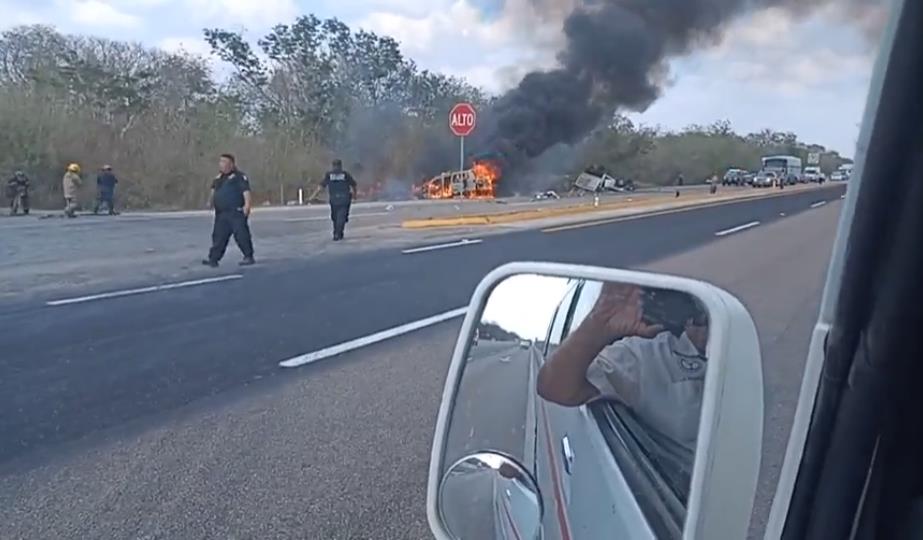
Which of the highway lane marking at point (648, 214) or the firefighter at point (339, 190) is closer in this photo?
the firefighter at point (339, 190)

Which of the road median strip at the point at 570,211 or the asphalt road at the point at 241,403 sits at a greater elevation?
the asphalt road at the point at 241,403

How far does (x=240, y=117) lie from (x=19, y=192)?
15.2 metres

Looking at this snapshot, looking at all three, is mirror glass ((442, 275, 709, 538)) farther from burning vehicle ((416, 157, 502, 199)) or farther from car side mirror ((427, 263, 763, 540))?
burning vehicle ((416, 157, 502, 199))

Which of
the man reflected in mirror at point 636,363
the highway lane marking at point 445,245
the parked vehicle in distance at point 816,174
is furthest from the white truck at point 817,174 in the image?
the highway lane marking at point 445,245

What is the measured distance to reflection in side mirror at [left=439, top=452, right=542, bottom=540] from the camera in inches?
66.6

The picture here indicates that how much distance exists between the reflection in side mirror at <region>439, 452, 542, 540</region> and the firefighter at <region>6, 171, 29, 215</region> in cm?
2724

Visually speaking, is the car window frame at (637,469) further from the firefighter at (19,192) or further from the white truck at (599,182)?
the white truck at (599,182)

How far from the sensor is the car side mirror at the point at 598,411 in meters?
1.12

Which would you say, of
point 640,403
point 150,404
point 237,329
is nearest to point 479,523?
point 640,403

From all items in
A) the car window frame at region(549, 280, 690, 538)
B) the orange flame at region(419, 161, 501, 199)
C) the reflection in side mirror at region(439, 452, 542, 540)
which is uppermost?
the car window frame at region(549, 280, 690, 538)

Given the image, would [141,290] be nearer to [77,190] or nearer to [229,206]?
[229,206]

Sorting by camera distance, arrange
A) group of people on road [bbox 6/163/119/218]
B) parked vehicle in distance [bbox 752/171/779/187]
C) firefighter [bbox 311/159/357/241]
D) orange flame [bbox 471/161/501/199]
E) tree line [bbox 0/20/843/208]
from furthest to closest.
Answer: orange flame [bbox 471/161/501/199] < tree line [bbox 0/20/843/208] < group of people on road [bbox 6/163/119/218] < firefighter [bbox 311/159/357/241] < parked vehicle in distance [bbox 752/171/779/187]

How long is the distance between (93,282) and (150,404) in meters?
6.67

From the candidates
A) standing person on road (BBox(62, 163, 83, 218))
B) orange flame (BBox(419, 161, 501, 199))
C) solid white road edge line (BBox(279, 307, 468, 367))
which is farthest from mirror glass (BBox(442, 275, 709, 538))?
orange flame (BBox(419, 161, 501, 199))
